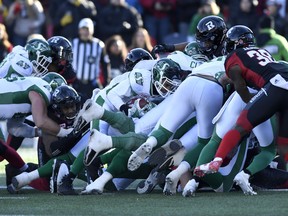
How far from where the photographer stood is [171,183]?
8125 mm

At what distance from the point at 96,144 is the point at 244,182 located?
1155 mm

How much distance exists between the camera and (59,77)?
9320 millimetres

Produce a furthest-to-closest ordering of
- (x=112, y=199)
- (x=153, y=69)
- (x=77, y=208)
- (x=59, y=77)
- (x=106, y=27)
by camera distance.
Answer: (x=106, y=27) → (x=59, y=77) → (x=153, y=69) → (x=112, y=199) → (x=77, y=208)

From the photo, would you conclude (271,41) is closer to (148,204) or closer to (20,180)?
(20,180)

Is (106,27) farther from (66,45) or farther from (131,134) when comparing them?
(131,134)

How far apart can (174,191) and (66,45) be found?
2.19 meters

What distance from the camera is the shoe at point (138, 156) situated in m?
8.06

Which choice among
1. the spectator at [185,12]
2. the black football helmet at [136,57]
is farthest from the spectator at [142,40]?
the black football helmet at [136,57]

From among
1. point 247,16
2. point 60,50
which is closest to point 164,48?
point 60,50

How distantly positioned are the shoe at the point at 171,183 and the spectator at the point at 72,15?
8.55 meters

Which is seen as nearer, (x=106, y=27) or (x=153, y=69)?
(x=153, y=69)

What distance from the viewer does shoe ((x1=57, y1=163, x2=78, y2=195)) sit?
8406 mm

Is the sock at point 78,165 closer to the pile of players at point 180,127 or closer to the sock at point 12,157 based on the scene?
the pile of players at point 180,127

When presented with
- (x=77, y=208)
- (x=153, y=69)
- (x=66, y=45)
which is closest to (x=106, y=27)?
(x=66, y=45)
